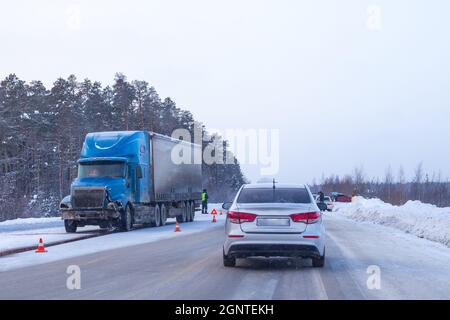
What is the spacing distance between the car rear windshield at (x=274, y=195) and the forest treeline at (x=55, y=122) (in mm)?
51869

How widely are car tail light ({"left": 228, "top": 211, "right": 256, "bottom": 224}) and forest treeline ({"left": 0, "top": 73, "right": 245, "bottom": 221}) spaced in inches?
2063

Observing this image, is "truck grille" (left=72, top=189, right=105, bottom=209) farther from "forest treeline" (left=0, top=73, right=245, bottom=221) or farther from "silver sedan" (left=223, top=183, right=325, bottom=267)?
"forest treeline" (left=0, top=73, right=245, bottom=221)

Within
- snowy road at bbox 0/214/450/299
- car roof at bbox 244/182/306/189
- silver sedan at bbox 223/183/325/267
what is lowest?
snowy road at bbox 0/214/450/299

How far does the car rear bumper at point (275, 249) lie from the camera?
12578 mm

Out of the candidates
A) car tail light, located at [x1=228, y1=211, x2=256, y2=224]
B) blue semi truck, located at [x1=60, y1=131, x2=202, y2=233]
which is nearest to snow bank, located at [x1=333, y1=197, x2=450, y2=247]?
car tail light, located at [x1=228, y1=211, x2=256, y2=224]

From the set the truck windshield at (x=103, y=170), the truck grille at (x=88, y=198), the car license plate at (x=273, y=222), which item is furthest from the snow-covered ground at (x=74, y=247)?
the car license plate at (x=273, y=222)

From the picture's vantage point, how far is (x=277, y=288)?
10664 millimetres

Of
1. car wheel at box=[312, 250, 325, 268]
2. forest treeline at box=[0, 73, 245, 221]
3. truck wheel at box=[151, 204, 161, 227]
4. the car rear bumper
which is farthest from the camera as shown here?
forest treeline at box=[0, 73, 245, 221]

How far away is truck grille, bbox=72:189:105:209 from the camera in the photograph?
27.0 metres

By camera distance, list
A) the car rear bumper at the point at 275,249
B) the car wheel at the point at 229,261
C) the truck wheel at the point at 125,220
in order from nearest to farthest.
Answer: the car rear bumper at the point at 275,249 → the car wheel at the point at 229,261 → the truck wheel at the point at 125,220

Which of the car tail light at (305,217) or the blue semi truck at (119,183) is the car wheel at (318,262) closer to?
the car tail light at (305,217)

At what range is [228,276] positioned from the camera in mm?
12281

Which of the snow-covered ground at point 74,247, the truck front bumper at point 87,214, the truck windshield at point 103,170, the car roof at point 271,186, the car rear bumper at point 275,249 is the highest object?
the truck windshield at point 103,170
